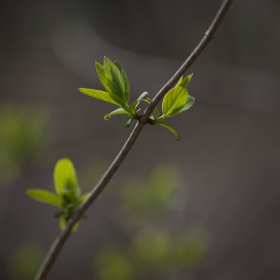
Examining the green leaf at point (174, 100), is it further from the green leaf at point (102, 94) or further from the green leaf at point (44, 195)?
the green leaf at point (44, 195)

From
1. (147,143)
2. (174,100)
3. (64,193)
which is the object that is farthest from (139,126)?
(147,143)

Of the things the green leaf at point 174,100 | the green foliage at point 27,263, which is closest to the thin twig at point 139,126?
the green leaf at point 174,100

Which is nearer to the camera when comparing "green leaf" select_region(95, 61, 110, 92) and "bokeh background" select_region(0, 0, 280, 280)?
"green leaf" select_region(95, 61, 110, 92)

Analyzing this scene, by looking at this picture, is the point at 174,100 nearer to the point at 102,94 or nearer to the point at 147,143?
the point at 102,94

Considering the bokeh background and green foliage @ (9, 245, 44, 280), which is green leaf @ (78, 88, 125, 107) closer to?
the bokeh background

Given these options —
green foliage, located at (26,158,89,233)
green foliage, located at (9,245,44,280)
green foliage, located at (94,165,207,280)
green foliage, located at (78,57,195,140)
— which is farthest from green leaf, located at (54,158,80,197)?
green foliage, located at (9,245,44,280)

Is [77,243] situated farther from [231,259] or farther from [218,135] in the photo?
[218,135]

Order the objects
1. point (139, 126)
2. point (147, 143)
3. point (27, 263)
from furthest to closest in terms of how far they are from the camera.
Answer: point (147, 143) → point (27, 263) → point (139, 126)
